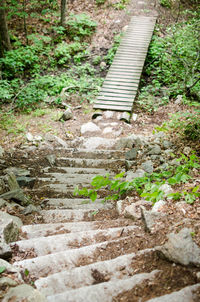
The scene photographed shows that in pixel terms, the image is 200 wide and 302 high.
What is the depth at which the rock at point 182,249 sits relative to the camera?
1971 mm

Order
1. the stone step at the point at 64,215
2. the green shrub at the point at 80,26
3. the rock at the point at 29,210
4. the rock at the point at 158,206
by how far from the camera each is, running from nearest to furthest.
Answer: the rock at the point at 158,206 → the stone step at the point at 64,215 → the rock at the point at 29,210 → the green shrub at the point at 80,26

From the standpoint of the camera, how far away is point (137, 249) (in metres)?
2.42

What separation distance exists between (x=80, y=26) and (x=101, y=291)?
13.4 meters

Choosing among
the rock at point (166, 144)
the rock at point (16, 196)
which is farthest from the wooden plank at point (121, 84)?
the rock at point (16, 196)

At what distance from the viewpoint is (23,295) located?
1.80m

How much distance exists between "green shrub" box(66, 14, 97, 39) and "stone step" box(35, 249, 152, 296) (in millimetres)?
12534

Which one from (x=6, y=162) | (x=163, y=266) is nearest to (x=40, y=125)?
(x=6, y=162)

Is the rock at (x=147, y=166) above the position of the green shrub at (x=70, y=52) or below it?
below

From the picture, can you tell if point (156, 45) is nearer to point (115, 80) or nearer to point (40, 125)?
point (115, 80)

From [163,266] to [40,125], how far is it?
6689mm

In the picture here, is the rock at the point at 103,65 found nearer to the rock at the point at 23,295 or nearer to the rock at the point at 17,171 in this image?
the rock at the point at 17,171

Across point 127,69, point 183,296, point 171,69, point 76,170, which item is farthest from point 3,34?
point 183,296

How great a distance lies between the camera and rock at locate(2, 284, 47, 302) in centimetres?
176

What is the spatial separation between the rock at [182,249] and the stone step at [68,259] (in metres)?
0.42
